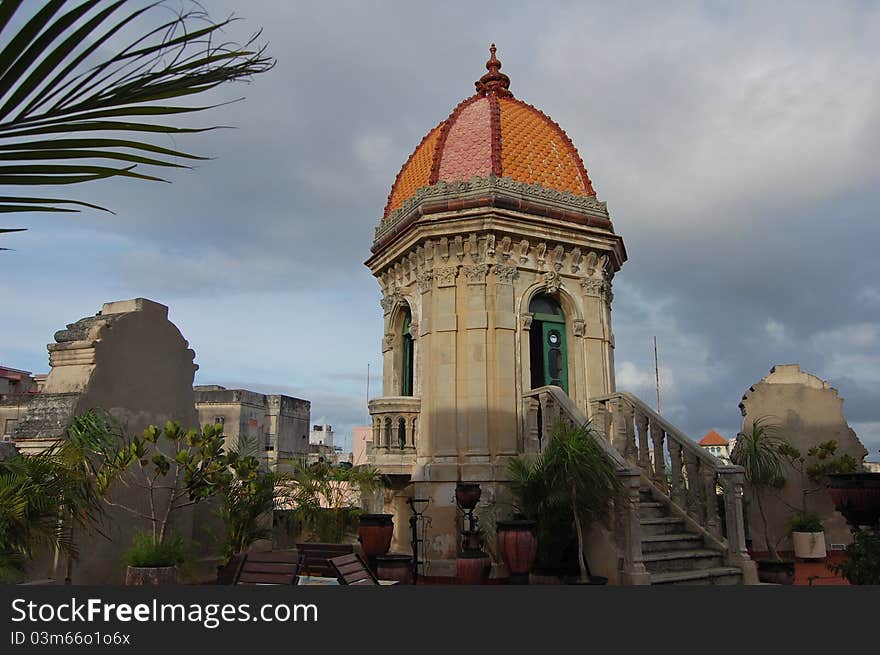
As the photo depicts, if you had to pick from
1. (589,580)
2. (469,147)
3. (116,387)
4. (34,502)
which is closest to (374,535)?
(589,580)

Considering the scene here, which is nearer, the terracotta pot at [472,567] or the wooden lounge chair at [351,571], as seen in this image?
the wooden lounge chair at [351,571]

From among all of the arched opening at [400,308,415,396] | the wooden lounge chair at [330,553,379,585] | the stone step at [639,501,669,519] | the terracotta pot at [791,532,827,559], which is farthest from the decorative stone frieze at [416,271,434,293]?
the terracotta pot at [791,532,827,559]

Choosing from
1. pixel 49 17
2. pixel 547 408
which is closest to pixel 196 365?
pixel 547 408

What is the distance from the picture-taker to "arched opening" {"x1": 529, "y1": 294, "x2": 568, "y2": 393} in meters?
14.7

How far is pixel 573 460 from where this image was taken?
34.0 ft

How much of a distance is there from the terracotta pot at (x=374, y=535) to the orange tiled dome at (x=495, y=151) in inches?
294

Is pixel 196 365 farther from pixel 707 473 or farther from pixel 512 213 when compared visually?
pixel 707 473

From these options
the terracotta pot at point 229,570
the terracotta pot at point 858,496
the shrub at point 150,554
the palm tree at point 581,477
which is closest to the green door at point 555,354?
the palm tree at point 581,477

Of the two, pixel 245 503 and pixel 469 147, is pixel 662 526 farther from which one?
pixel 469 147

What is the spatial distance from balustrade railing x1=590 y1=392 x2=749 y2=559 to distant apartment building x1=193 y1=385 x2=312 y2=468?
26270mm

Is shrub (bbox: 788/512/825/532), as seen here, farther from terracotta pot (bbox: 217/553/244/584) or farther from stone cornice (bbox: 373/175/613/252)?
terracotta pot (bbox: 217/553/244/584)

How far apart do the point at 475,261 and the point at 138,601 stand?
10.5m

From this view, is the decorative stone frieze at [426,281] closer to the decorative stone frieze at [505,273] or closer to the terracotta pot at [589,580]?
the decorative stone frieze at [505,273]

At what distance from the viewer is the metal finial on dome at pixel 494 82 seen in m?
17.5
